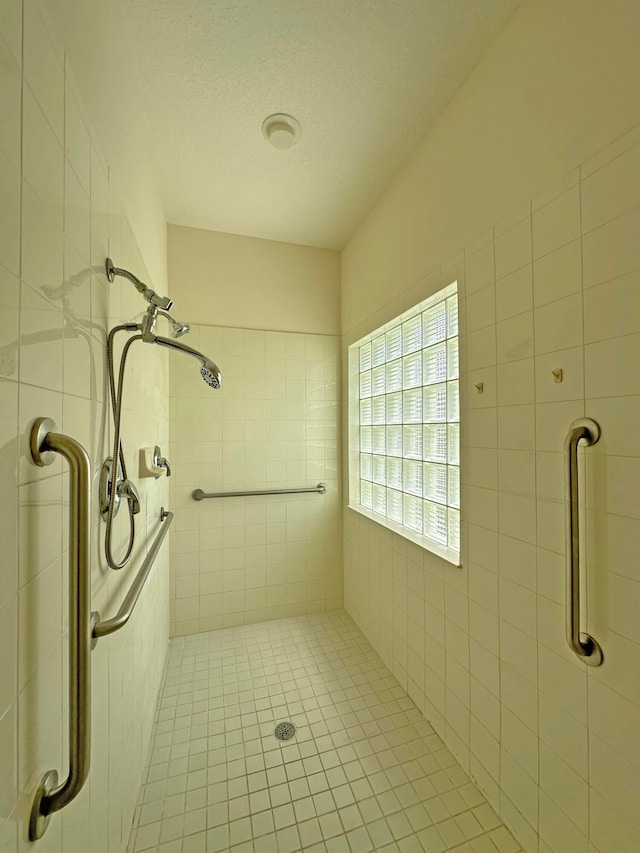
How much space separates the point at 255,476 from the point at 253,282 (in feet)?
4.44

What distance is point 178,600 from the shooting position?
7.38ft

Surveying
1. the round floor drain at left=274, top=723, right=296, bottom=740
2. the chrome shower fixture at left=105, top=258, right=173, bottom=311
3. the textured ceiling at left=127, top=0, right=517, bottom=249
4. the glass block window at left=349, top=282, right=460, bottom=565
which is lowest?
the round floor drain at left=274, top=723, right=296, bottom=740

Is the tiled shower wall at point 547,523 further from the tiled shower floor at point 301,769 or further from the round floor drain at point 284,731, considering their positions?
the round floor drain at point 284,731

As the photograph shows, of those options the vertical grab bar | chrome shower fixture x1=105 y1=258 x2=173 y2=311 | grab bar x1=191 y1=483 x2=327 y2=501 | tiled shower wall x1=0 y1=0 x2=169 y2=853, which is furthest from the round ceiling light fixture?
grab bar x1=191 y1=483 x2=327 y2=501

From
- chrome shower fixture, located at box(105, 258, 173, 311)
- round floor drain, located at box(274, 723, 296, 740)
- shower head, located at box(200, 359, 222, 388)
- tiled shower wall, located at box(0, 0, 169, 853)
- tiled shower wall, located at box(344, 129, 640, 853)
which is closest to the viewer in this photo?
tiled shower wall, located at box(0, 0, 169, 853)

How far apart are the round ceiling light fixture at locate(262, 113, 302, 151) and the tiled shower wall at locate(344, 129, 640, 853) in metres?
0.90

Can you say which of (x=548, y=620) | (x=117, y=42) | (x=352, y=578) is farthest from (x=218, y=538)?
(x=117, y=42)

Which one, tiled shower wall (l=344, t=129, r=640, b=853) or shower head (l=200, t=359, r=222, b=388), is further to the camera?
shower head (l=200, t=359, r=222, b=388)

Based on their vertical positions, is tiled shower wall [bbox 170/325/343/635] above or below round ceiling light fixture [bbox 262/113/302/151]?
below

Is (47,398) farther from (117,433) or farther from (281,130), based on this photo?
(281,130)

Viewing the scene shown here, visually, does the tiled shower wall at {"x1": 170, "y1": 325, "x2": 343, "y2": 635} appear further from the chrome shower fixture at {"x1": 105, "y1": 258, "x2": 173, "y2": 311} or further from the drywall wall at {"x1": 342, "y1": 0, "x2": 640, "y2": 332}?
the chrome shower fixture at {"x1": 105, "y1": 258, "x2": 173, "y2": 311}

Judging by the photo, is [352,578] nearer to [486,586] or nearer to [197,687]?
[197,687]

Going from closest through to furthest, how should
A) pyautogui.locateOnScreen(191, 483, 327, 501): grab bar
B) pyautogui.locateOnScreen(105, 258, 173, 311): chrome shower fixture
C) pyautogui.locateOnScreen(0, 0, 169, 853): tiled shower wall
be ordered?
pyautogui.locateOnScreen(0, 0, 169, 853): tiled shower wall → pyautogui.locateOnScreen(105, 258, 173, 311): chrome shower fixture → pyautogui.locateOnScreen(191, 483, 327, 501): grab bar

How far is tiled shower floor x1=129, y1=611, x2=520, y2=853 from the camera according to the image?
1127 mm
